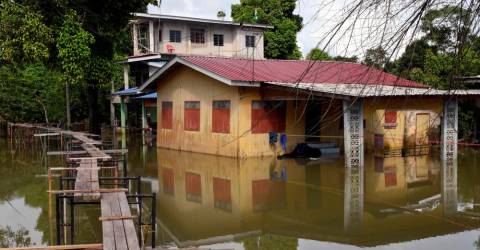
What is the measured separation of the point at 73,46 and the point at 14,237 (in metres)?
10.2

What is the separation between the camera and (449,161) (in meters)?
15.7

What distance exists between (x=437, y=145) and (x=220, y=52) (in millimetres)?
13162

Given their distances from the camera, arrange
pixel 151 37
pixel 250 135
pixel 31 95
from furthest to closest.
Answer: pixel 31 95, pixel 151 37, pixel 250 135

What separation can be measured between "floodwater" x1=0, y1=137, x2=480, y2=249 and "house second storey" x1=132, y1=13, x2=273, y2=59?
37.1ft

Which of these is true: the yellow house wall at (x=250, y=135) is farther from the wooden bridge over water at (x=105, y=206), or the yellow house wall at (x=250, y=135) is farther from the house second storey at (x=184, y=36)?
the house second storey at (x=184, y=36)

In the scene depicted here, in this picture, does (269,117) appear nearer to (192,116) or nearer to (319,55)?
(192,116)

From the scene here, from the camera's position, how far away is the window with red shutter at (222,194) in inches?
408

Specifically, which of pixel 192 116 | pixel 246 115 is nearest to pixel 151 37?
pixel 192 116

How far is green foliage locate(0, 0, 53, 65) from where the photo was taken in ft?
54.6

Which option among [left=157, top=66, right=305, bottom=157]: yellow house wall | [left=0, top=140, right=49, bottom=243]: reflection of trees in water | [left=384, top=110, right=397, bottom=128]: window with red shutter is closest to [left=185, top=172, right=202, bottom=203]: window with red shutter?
[left=157, top=66, right=305, bottom=157]: yellow house wall

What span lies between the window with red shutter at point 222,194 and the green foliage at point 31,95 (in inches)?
669

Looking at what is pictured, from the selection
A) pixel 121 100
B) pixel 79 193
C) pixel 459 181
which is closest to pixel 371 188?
pixel 459 181

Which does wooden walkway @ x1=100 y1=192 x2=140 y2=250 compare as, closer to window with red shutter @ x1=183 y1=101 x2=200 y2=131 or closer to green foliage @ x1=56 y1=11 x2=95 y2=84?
green foliage @ x1=56 y1=11 x2=95 y2=84

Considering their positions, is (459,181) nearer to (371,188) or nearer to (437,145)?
(371,188)
